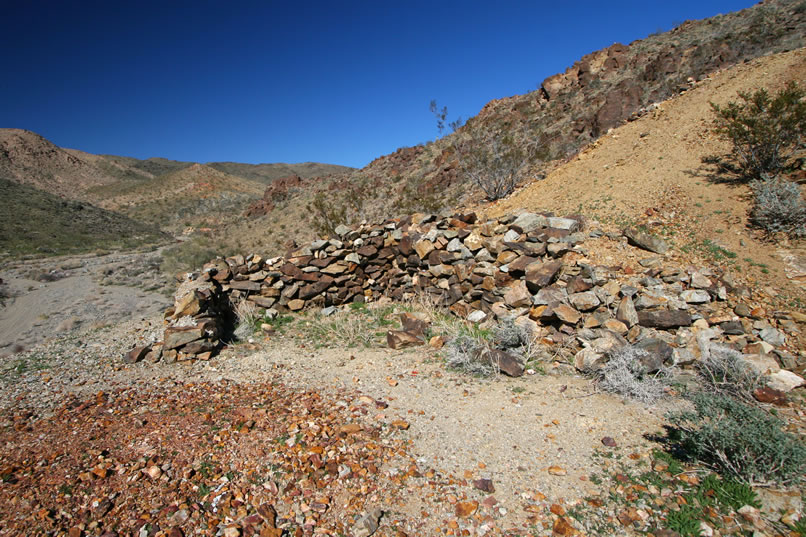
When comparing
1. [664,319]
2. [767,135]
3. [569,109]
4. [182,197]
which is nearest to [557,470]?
[664,319]

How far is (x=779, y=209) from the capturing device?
4855mm

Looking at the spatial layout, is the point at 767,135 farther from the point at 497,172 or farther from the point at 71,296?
the point at 71,296

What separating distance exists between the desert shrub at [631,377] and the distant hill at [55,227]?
92.5 ft

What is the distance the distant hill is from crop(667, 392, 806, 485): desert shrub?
2890 centimetres

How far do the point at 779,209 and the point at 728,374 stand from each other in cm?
282

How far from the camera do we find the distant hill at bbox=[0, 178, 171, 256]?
74.8ft

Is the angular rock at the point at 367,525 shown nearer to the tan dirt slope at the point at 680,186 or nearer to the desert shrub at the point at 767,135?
the tan dirt slope at the point at 680,186

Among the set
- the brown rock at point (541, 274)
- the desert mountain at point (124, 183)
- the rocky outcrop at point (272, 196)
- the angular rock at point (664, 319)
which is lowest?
the angular rock at point (664, 319)

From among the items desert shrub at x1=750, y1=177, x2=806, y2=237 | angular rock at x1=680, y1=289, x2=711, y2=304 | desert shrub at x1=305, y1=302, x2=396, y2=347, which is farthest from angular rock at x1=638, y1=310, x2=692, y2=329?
desert shrub at x1=305, y1=302, x2=396, y2=347

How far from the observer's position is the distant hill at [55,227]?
22812 millimetres

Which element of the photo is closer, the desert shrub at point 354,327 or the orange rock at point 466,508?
the orange rock at point 466,508

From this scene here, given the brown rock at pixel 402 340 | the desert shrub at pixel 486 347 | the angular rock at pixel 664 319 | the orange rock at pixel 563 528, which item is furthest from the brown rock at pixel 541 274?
the orange rock at pixel 563 528

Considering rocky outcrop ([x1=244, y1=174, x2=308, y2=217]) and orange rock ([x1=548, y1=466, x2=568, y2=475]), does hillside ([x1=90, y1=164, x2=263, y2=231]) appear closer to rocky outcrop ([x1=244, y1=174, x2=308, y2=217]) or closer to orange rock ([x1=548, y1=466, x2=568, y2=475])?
rocky outcrop ([x1=244, y1=174, x2=308, y2=217])

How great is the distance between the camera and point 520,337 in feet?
16.3
